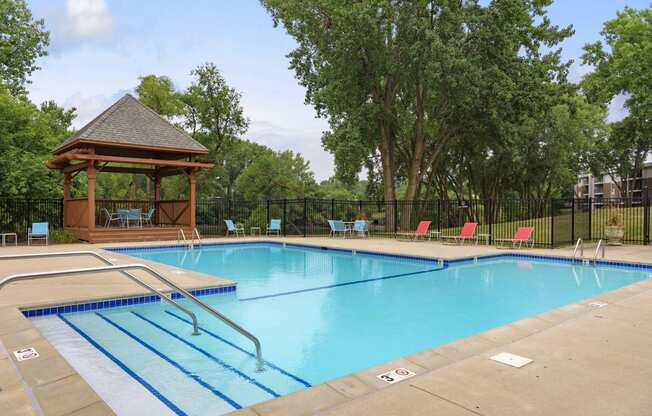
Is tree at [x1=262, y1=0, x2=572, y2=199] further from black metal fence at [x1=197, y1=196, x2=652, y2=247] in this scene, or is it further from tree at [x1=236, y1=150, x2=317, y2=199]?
tree at [x1=236, y1=150, x2=317, y2=199]

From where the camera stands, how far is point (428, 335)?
5.97 meters

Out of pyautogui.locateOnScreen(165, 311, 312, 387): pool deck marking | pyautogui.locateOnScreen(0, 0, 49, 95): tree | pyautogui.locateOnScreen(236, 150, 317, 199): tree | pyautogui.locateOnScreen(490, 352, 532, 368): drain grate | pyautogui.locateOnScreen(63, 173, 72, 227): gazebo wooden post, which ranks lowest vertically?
pyautogui.locateOnScreen(165, 311, 312, 387): pool deck marking

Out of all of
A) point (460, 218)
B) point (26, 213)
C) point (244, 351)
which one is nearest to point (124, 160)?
point (26, 213)

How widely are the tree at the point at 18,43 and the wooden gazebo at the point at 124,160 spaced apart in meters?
12.9

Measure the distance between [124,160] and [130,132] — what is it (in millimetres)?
1436

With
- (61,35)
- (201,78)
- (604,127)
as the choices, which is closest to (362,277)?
(201,78)

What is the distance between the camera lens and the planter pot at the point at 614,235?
594 inches

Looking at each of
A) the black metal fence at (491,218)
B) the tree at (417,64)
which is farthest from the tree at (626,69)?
the black metal fence at (491,218)

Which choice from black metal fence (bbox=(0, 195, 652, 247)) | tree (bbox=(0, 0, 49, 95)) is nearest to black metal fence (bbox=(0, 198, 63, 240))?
black metal fence (bbox=(0, 195, 652, 247))

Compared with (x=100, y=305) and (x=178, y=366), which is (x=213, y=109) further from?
(x=178, y=366)

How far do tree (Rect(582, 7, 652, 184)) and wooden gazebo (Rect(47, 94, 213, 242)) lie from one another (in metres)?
20.0

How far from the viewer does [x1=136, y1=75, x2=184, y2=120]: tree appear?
99.6ft

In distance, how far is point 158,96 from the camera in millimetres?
30531

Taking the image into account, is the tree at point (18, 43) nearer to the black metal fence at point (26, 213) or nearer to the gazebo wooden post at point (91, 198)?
the black metal fence at point (26, 213)
